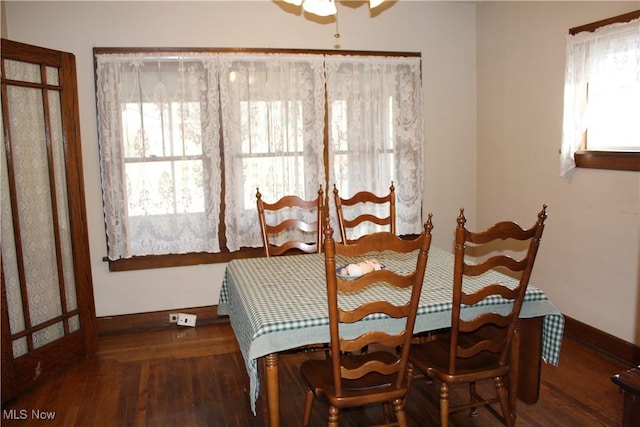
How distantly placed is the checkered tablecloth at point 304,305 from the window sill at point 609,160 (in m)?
1.22

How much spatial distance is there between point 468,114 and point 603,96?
1.38 meters

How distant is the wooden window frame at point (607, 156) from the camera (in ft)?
10.1

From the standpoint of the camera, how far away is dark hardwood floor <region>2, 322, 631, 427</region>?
2664 mm

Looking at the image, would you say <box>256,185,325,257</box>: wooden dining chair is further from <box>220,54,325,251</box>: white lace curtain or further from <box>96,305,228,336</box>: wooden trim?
<box>96,305,228,336</box>: wooden trim

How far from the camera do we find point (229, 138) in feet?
13.2

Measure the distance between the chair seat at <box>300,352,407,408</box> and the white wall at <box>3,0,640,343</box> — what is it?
73.7 inches

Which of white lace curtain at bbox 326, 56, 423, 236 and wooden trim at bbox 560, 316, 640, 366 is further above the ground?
white lace curtain at bbox 326, 56, 423, 236

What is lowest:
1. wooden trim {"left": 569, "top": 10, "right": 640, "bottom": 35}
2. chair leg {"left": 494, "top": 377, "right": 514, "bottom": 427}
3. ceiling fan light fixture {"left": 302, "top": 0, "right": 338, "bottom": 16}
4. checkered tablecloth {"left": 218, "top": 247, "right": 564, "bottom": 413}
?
chair leg {"left": 494, "top": 377, "right": 514, "bottom": 427}

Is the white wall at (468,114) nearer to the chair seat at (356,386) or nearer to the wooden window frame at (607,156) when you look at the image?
the wooden window frame at (607,156)

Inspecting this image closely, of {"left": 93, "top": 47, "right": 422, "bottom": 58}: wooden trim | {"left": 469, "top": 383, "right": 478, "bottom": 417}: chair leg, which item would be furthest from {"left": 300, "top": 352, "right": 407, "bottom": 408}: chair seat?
{"left": 93, "top": 47, "right": 422, "bottom": 58}: wooden trim

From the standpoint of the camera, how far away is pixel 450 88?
14.8ft

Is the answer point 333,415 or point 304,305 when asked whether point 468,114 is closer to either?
point 304,305

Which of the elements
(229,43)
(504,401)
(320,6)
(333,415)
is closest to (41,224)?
(229,43)

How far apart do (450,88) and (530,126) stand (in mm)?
825
